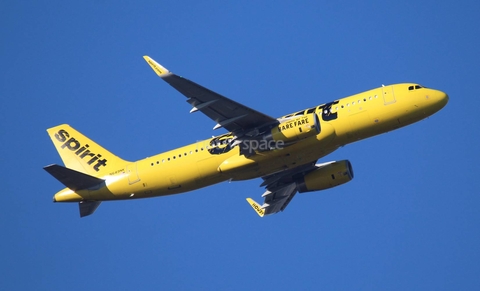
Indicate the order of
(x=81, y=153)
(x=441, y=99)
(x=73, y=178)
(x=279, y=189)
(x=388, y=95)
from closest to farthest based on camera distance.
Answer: (x=388, y=95) < (x=441, y=99) < (x=73, y=178) < (x=81, y=153) < (x=279, y=189)

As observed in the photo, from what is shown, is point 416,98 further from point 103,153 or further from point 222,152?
point 103,153

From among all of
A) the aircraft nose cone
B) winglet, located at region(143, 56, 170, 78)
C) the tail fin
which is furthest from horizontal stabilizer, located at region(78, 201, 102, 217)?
the aircraft nose cone

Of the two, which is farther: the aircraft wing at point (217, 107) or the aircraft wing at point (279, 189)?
the aircraft wing at point (279, 189)

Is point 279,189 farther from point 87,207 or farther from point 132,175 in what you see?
point 87,207

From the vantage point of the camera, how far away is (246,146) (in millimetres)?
56688

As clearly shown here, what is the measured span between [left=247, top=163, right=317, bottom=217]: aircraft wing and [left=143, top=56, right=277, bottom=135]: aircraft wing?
9.85 metres

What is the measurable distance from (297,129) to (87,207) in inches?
777

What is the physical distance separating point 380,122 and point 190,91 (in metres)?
15.0

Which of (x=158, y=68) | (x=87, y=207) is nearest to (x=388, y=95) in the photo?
(x=158, y=68)

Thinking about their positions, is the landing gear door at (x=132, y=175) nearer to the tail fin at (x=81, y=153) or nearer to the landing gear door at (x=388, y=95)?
the tail fin at (x=81, y=153)

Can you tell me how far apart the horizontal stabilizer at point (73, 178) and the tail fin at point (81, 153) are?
1.87 metres

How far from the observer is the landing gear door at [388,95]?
56344 millimetres

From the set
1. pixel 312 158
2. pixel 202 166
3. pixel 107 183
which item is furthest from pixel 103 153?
pixel 312 158

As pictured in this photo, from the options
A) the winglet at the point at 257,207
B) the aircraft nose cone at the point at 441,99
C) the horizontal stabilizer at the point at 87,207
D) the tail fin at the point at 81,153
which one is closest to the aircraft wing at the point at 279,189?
the winglet at the point at 257,207
